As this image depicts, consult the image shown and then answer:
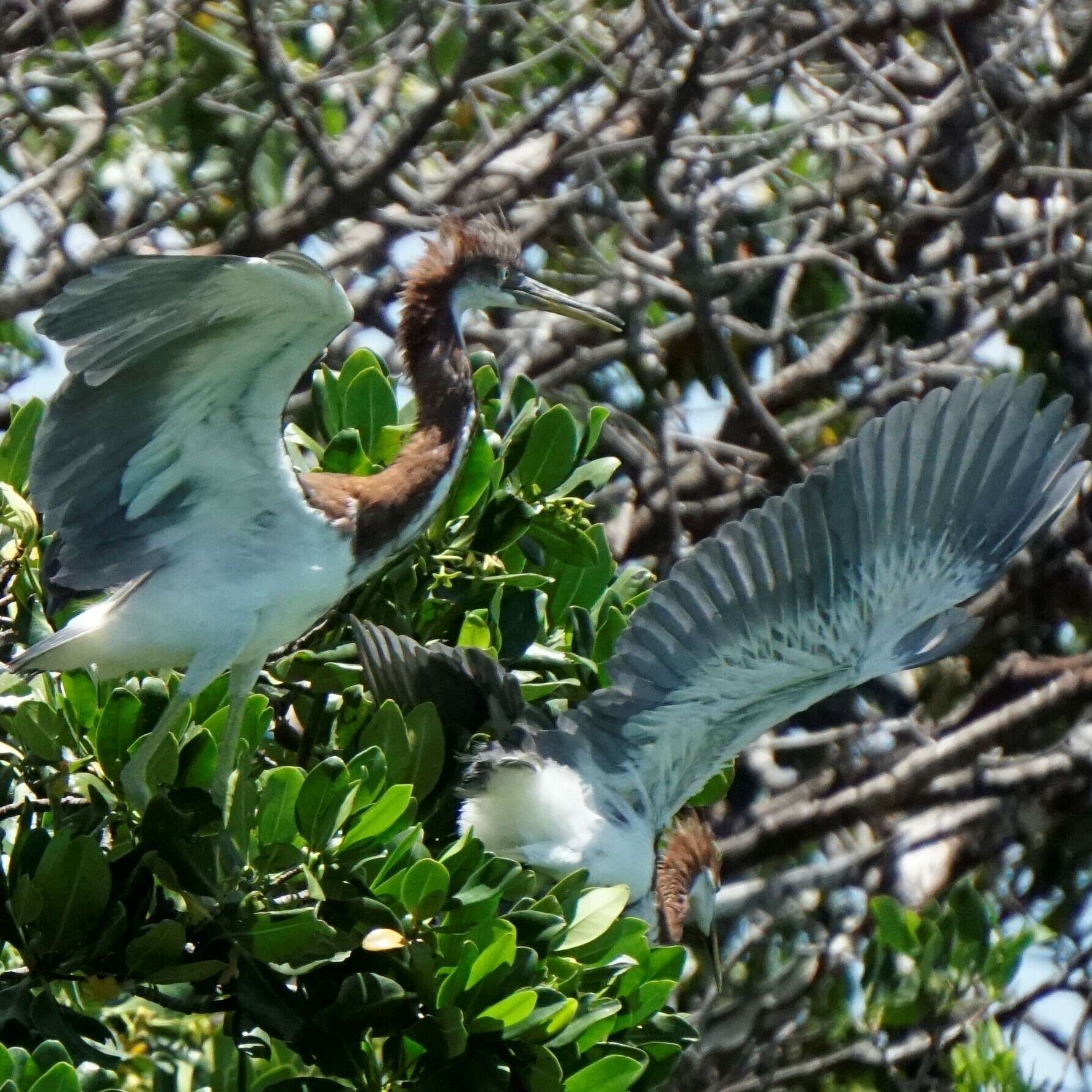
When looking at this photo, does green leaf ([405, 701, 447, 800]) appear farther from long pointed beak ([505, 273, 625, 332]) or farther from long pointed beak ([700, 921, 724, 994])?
long pointed beak ([700, 921, 724, 994])

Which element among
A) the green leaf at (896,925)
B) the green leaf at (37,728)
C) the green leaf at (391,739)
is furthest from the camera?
the green leaf at (896,925)

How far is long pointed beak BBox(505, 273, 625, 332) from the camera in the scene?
3939 mm

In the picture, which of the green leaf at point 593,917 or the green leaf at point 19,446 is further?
the green leaf at point 19,446

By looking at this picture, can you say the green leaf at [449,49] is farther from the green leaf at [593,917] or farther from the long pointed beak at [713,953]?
the green leaf at [593,917]

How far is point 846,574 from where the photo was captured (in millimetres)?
3574

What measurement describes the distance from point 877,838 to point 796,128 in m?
2.04

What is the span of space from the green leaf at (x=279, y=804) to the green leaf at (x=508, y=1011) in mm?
380

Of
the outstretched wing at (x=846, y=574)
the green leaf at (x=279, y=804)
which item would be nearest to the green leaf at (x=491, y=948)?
the green leaf at (x=279, y=804)

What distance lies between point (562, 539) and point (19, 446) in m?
1.00

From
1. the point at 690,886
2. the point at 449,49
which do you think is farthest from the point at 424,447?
the point at 449,49

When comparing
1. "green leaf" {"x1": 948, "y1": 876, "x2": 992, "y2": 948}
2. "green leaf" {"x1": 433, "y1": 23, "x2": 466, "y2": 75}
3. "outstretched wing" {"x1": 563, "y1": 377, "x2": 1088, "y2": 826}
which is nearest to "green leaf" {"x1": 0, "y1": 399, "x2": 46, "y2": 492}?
"outstretched wing" {"x1": 563, "y1": 377, "x2": 1088, "y2": 826}

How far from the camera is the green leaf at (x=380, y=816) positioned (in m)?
2.52

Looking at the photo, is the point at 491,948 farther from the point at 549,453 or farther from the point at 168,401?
the point at 168,401

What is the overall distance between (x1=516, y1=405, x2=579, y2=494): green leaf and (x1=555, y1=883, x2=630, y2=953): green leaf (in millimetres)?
758
